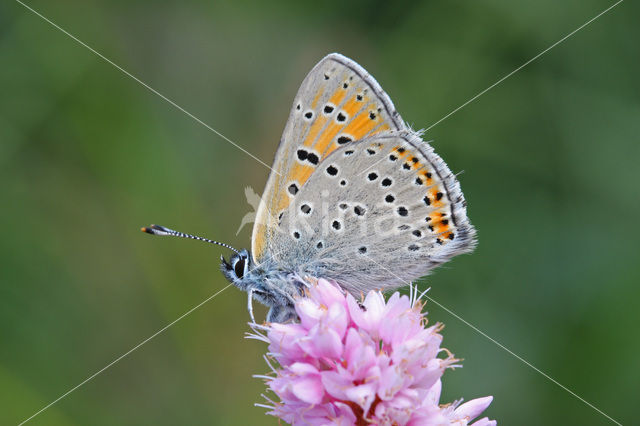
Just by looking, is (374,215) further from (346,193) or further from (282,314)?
(282,314)

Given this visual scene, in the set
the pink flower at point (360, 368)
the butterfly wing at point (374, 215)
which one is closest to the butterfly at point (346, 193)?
the butterfly wing at point (374, 215)

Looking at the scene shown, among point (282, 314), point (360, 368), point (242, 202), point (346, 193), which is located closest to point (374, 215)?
point (346, 193)

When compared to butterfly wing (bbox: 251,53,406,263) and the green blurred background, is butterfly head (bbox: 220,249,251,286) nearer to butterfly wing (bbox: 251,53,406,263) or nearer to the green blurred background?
butterfly wing (bbox: 251,53,406,263)

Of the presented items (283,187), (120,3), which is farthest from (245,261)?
(120,3)

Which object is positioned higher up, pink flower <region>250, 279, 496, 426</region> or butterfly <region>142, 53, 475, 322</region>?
butterfly <region>142, 53, 475, 322</region>

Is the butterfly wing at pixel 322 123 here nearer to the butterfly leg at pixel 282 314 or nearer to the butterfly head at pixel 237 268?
the butterfly head at pixel 237 268

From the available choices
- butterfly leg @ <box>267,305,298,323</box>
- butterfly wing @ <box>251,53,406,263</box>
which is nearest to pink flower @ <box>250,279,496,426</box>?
butterfly leg @ <box>267,305,298,323</box>

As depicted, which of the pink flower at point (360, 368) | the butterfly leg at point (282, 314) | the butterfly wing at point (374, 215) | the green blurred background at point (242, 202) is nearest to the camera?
the pink flower at point (360, 368)
